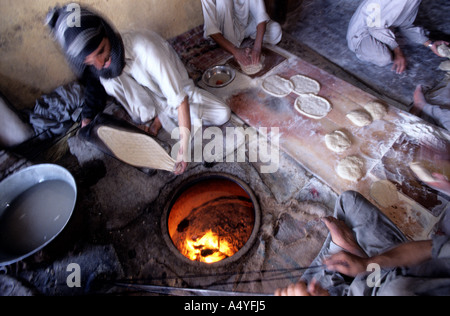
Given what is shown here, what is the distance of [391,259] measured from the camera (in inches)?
55.7

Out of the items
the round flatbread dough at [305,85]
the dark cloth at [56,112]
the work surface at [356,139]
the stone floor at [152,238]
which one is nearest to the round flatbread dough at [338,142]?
the work surface at [356,139]

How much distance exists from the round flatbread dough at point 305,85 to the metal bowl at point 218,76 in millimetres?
865

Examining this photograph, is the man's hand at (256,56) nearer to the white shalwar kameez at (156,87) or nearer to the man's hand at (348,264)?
the white shalwar kameez at (156,87)

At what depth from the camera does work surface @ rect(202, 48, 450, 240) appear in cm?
204

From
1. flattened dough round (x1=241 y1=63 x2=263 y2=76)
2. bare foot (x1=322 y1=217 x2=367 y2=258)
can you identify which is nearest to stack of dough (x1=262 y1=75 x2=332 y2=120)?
flattened dough round (x1=241 y1=63 x2=263 y2=76)

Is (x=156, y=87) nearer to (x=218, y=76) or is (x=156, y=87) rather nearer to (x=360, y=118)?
(x=218, y=76)

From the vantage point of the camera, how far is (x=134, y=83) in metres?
2.55

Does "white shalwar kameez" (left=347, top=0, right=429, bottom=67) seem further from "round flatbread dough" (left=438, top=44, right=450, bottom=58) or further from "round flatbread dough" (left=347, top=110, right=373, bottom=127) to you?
"round flatbread dough" (left=347, top=110, right=373, bottom=127)

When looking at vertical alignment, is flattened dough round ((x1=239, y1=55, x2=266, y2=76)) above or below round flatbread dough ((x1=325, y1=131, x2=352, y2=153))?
above

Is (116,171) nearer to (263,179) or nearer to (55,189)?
(55,189)

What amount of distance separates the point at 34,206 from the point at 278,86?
3028mm

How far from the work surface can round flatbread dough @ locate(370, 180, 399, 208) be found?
32 millimetres
